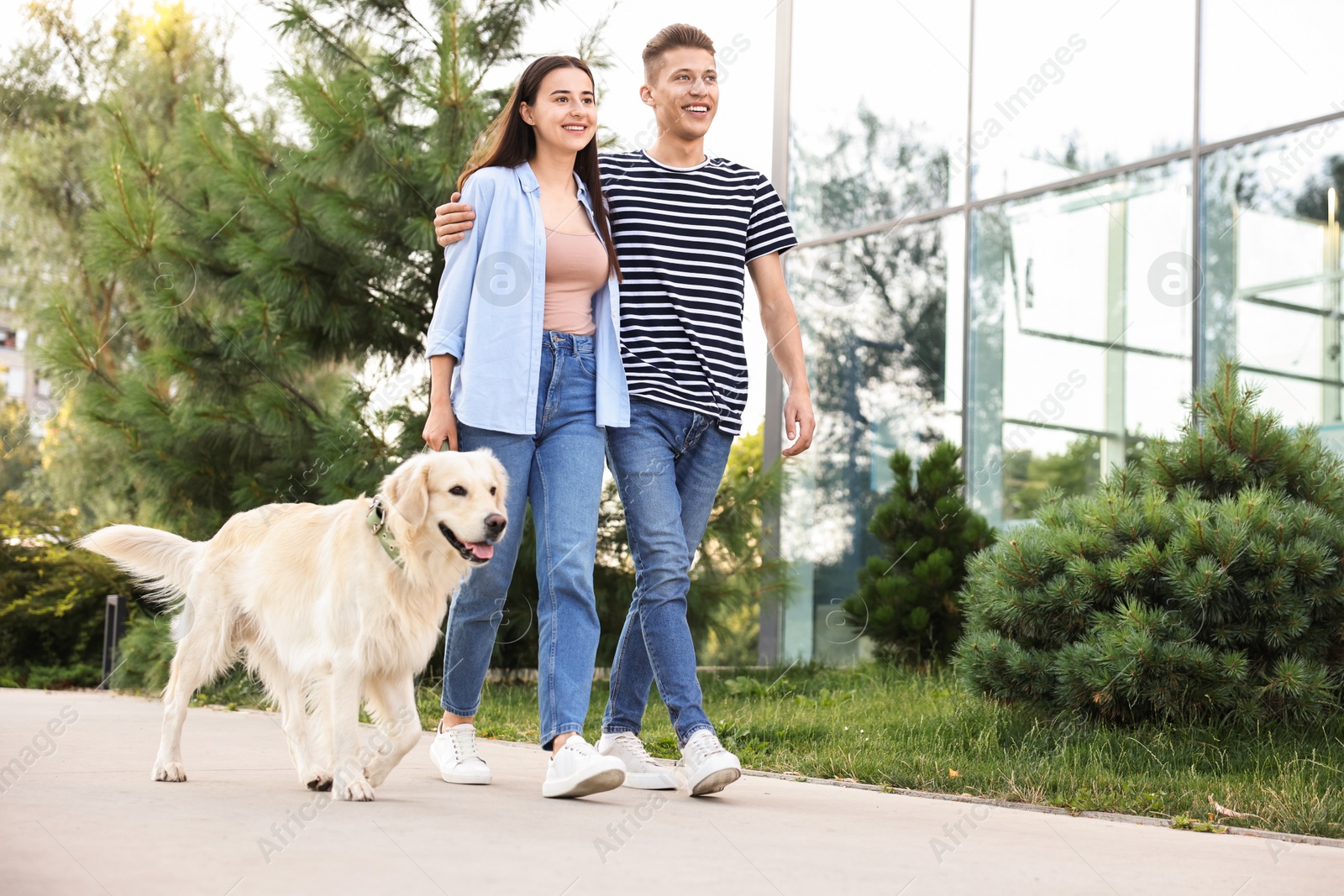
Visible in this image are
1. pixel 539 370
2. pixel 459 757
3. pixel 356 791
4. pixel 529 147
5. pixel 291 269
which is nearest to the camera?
pixel 356 791

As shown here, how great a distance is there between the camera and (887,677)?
697 cm

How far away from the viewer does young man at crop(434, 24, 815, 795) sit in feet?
11.0

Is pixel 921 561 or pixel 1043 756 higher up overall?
pixel 921 561

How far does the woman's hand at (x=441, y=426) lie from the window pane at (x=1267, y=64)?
20.2 ft

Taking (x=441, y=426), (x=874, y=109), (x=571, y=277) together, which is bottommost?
(x=441, y=426)

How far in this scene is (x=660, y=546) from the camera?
11.0 ft

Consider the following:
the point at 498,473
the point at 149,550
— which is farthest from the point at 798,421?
the point at 149,550

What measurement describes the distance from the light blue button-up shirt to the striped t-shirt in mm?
75

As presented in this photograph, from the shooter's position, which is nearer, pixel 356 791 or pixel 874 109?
pixel 356 791

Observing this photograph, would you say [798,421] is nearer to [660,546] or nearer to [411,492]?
[660,546]

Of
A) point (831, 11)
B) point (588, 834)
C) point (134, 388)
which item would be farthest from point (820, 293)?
point (588, 834)

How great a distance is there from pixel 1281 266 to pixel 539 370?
5843 millimetres

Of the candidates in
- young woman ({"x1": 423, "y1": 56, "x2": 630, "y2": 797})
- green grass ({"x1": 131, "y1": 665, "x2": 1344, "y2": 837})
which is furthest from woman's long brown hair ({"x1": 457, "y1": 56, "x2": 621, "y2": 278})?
green grass ({"x1": 131, "y1": 665, "x2": 1344, "y2": 837})

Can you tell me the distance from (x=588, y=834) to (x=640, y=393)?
4.20 ft
